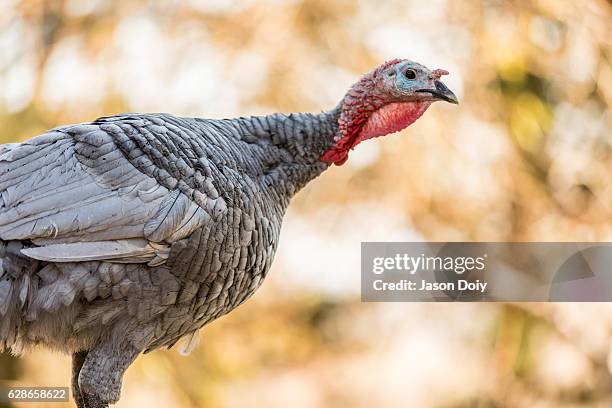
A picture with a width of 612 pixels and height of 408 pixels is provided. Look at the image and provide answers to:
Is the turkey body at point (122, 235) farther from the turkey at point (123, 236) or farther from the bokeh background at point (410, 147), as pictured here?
the bokeh background at point (410, 147)

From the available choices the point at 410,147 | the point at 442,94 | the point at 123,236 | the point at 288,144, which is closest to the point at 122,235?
the point at 123,236

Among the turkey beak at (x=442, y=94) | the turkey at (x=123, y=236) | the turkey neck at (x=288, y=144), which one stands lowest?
the turkey at (x=123, y=236)

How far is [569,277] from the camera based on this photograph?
3455 mm

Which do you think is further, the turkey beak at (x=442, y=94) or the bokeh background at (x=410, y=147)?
the bokeh background at (x=410, y=147)

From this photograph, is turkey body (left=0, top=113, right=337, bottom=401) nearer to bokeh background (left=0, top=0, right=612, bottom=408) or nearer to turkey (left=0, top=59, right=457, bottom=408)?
turkey (left=0, top=59, right=457, bottom=408)

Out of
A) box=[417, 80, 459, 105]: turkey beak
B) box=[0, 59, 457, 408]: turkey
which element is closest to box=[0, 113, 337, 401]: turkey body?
box=[0, 59, 457, 408]: turkey

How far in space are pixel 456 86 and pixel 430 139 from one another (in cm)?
30

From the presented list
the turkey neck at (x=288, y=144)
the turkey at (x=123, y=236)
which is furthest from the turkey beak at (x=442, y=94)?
the turkey at (x=123, y=236)

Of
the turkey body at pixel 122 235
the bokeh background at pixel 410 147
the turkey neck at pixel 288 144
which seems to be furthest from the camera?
the bokeh background at pixel 410 147

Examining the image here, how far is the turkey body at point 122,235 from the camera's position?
1.77 metres

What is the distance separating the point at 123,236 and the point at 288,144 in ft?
1.83

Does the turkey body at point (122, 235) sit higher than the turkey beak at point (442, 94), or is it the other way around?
the turkey beak at point (442, 94)

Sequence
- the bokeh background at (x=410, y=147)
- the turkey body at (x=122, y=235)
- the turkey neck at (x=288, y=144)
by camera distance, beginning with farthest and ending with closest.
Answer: the bokeh background at (x=410, y=147) → the turkey neck at (x=288, y=144) → the turkey body at (x=122, y=235)

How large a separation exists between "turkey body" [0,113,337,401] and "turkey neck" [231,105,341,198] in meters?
0.10
